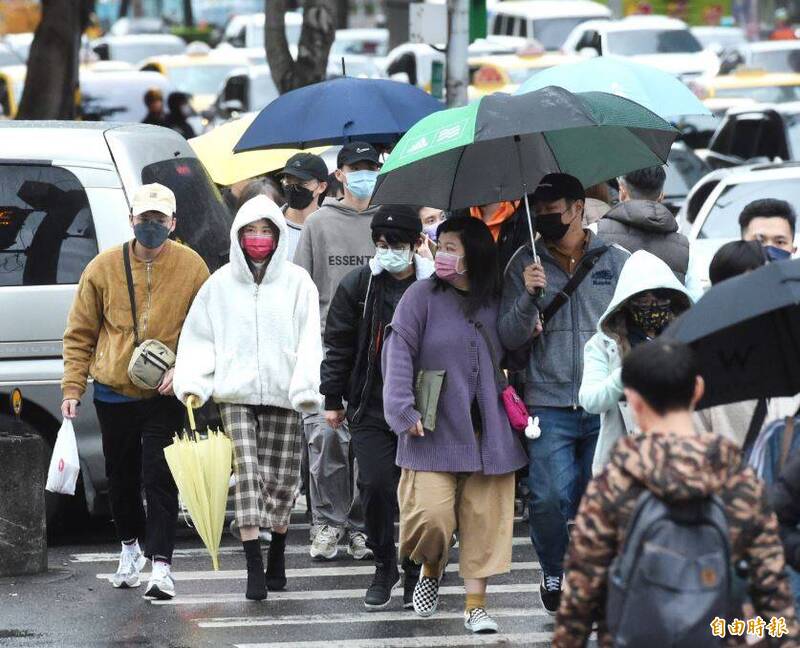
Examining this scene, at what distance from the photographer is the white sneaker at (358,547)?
911cm

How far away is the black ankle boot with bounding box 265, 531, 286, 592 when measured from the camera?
8320mm

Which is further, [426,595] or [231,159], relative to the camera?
[231,159]

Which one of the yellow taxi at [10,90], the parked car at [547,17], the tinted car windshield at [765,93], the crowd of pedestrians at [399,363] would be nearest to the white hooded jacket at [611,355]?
the crowd of pedestrians at [399,363]

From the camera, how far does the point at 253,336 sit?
8.12m

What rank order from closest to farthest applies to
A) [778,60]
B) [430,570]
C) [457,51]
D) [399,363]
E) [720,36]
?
[399,363], [430,570], [457,51], [778,60], [720,36]

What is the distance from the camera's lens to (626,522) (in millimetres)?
4387

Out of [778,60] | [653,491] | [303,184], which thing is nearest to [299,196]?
[303,184]

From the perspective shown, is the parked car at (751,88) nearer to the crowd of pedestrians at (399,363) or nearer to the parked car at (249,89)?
the parked car at (249,89)

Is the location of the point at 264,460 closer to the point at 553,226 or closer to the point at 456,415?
the point at 456,415

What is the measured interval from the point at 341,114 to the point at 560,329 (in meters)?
3.19

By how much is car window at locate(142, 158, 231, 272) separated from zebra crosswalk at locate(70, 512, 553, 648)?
153cm

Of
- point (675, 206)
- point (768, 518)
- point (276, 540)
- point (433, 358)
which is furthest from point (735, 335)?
point (675, 206)

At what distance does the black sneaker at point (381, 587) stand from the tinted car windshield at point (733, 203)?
6559 mm

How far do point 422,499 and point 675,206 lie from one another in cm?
1042
